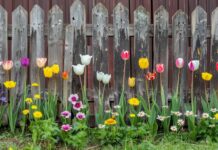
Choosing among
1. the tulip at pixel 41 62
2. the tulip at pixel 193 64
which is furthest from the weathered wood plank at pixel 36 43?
the tulip at pixel 193 64

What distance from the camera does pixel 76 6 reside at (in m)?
5.37

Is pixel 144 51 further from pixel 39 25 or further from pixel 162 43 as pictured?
pixel 39 25

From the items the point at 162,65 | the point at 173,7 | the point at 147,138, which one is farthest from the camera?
the point at 173,7

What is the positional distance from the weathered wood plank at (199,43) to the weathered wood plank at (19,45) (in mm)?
1775

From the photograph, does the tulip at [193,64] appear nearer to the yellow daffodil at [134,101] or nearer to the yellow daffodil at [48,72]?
the yellow daffodil at [134,101]

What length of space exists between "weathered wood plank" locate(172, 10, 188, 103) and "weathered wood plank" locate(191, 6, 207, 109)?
90mm

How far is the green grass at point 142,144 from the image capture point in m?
4.58

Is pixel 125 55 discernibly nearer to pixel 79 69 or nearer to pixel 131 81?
pixel 131 81

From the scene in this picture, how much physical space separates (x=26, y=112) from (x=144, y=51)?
139 cm

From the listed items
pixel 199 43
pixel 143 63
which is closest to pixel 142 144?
pixel 143 63

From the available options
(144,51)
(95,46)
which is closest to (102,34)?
(95,46)

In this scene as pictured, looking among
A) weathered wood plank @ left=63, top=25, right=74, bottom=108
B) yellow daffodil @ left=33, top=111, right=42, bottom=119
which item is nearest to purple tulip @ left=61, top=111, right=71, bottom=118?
yellow daffodil @ left=33, top=111, right=42, bottom=119

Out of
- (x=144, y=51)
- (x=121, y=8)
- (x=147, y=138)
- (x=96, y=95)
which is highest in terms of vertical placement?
(x=121, y=8)

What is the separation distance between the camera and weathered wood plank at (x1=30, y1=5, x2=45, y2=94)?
17.5ft
